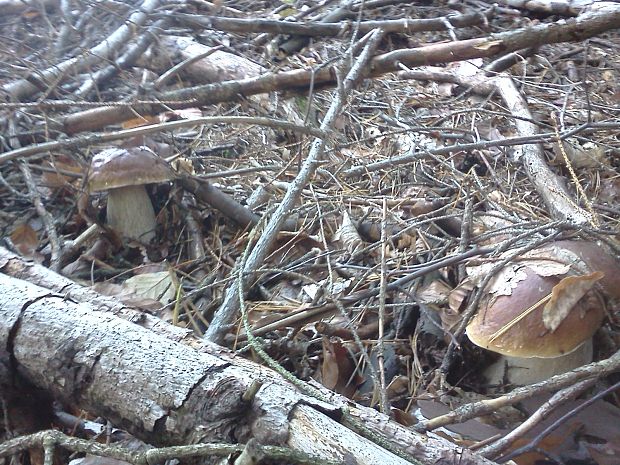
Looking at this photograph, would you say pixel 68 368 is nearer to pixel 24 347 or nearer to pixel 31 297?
pixel 24 347

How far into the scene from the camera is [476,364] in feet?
6.38

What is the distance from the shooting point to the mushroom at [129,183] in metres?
2.62

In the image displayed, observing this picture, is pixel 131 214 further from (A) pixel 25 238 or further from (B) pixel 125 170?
(A) pixel 25 238

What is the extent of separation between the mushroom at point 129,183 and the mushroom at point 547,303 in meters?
1.49

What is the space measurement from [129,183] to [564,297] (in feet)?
5.65

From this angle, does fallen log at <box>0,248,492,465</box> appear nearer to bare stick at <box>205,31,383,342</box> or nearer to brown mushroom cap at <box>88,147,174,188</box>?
bare stick at <box>205,31,383,342</box>

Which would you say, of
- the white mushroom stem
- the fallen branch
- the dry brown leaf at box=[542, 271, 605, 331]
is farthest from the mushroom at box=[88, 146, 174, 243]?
the dry brown leaf at box=[542, 271, 605, 331]

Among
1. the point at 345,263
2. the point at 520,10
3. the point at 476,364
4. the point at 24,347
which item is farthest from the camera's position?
the point at 520,10

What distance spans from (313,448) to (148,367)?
36 centimetres

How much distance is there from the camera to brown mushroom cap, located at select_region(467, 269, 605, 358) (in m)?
1.67

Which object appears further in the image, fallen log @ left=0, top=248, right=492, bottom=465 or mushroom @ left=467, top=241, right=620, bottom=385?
mushroom @ left=467, top=241, right=620, bottom=385

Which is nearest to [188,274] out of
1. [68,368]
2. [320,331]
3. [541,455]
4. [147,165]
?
[147,165]

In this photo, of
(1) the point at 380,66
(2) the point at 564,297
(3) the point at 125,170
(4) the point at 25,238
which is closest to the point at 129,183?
(3) the point at 125,170

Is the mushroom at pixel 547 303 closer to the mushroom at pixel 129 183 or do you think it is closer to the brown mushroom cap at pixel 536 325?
the brown mushroom cap at pixel 536 325
